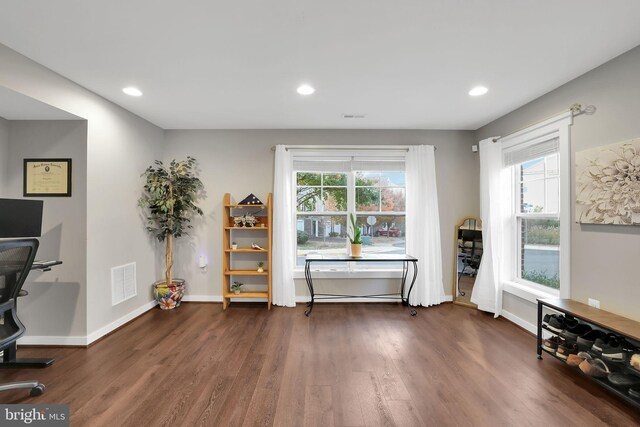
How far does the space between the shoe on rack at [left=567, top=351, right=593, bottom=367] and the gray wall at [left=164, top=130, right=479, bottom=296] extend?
1.94 m

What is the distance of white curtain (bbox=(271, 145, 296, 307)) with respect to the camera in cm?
395

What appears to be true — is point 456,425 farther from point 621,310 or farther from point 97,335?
point 97,335

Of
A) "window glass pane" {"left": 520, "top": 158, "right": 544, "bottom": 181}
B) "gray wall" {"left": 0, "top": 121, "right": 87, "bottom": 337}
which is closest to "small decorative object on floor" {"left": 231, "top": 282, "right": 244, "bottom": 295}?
"gray wall" {"left": 0, "top": 121, "right": 87, "bottom": 337}

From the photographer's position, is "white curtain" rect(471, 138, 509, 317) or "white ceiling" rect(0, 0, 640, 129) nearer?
"white ceiling" rect(0, 0, 640, 129)

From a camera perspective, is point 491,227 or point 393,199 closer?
point 491,227

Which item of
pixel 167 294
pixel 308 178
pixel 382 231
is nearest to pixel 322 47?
pixel 308 178

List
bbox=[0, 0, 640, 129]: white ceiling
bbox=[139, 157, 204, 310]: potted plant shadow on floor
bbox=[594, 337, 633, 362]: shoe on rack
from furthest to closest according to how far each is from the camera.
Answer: bbox=[139, 157, 204, 310]: potted plant shadow on floor < bbox=[594, 337, 633, 362]: shoe on rack < bbox=[0, 0, 640, 129]: white ceiling

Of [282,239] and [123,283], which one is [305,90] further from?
[123,283]

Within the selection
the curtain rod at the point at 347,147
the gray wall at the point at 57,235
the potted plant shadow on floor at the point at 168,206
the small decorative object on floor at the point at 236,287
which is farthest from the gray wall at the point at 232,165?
the gray wall at the point at 57,235

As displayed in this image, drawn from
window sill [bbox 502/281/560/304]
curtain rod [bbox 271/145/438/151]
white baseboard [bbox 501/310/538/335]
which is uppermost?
curtain rod [bbox 271/145/438/151]

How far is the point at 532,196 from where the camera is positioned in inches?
130

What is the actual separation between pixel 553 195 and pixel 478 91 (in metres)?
1.38

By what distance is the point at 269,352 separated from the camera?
2672 millimetres

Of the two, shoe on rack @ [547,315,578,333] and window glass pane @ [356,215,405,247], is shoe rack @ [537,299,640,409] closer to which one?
shoe on rack @ [547,315,578,333]
